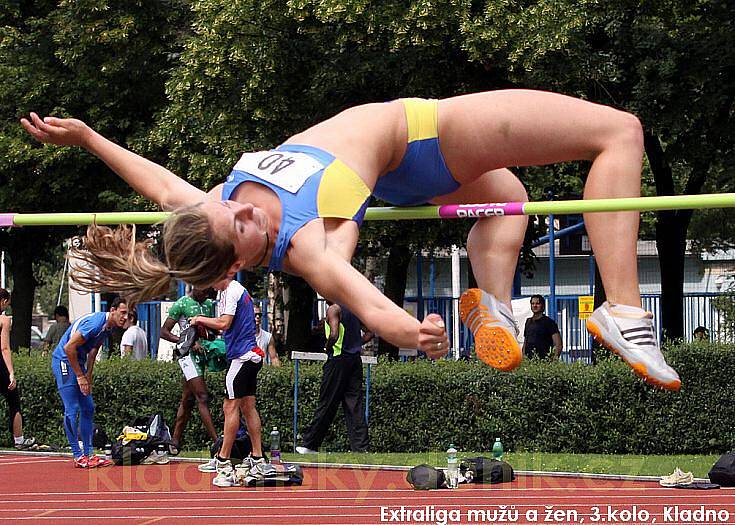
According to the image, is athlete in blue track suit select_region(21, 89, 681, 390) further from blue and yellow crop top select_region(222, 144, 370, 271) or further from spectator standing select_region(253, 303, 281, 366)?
spectator standing select_region(253, 303, 281, 366)

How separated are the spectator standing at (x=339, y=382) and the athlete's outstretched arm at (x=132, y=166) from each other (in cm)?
607

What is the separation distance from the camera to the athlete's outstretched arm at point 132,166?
4.07 metres

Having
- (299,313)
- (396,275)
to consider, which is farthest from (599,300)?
(299,313)

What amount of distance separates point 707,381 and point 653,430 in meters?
0.68

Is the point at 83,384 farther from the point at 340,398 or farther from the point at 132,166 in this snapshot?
the point at 132,166

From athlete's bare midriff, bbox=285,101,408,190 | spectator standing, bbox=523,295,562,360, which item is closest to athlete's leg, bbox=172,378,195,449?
spectator standing, bbox=523,295,562,360

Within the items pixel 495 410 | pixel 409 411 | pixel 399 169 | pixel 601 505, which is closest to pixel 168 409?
pixel 409 411

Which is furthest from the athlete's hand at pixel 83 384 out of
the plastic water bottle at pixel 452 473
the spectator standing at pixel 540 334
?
the spectator standing at pixel 540 334

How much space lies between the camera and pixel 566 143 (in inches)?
159

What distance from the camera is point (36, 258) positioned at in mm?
21250

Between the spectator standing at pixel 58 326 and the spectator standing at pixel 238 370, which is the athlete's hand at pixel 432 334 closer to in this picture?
the spectator standing at pixel 238 370

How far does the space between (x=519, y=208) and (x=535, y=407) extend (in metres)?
6.89

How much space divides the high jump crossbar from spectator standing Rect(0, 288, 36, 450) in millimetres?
7114

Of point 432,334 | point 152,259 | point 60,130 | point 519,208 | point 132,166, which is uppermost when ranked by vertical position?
point 60,130
